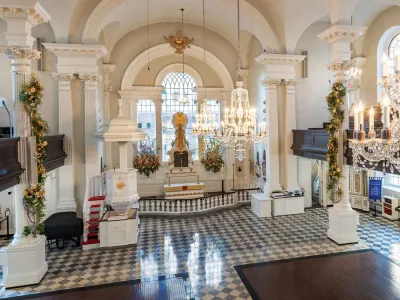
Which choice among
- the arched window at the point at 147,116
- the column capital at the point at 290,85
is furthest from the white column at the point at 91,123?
the column capital at the point at 290,85

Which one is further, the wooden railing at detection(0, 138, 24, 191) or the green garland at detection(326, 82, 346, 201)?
the green garland at detection(326, 82, 346, 201)

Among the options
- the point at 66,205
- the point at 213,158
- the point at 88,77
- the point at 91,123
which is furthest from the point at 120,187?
the point at 213,158

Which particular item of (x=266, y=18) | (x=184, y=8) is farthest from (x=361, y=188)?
(x=184, y=8)

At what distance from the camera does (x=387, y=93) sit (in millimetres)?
4664

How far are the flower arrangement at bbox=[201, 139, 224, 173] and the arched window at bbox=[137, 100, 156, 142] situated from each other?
121 inches

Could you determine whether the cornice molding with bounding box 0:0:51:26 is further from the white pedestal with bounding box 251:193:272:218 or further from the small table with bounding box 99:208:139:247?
the white pedestal with bounding box 251:193:272:218

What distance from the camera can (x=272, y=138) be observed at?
11.8m

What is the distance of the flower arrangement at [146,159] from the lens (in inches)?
587

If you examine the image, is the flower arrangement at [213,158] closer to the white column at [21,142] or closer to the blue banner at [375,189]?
the blue banner at [375,189]

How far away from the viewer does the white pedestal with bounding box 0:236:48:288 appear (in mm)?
6547

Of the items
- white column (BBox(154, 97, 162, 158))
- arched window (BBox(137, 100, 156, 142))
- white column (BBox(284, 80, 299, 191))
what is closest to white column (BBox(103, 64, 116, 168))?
arched window (BBox(137, 100, 156, 142))

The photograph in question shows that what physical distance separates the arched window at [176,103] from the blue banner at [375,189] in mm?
8649

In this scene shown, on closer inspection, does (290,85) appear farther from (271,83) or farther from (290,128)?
(290,128)

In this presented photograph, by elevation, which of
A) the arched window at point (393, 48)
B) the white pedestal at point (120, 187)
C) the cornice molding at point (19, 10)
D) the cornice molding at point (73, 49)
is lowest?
the white pedestal at point (120, 187)
